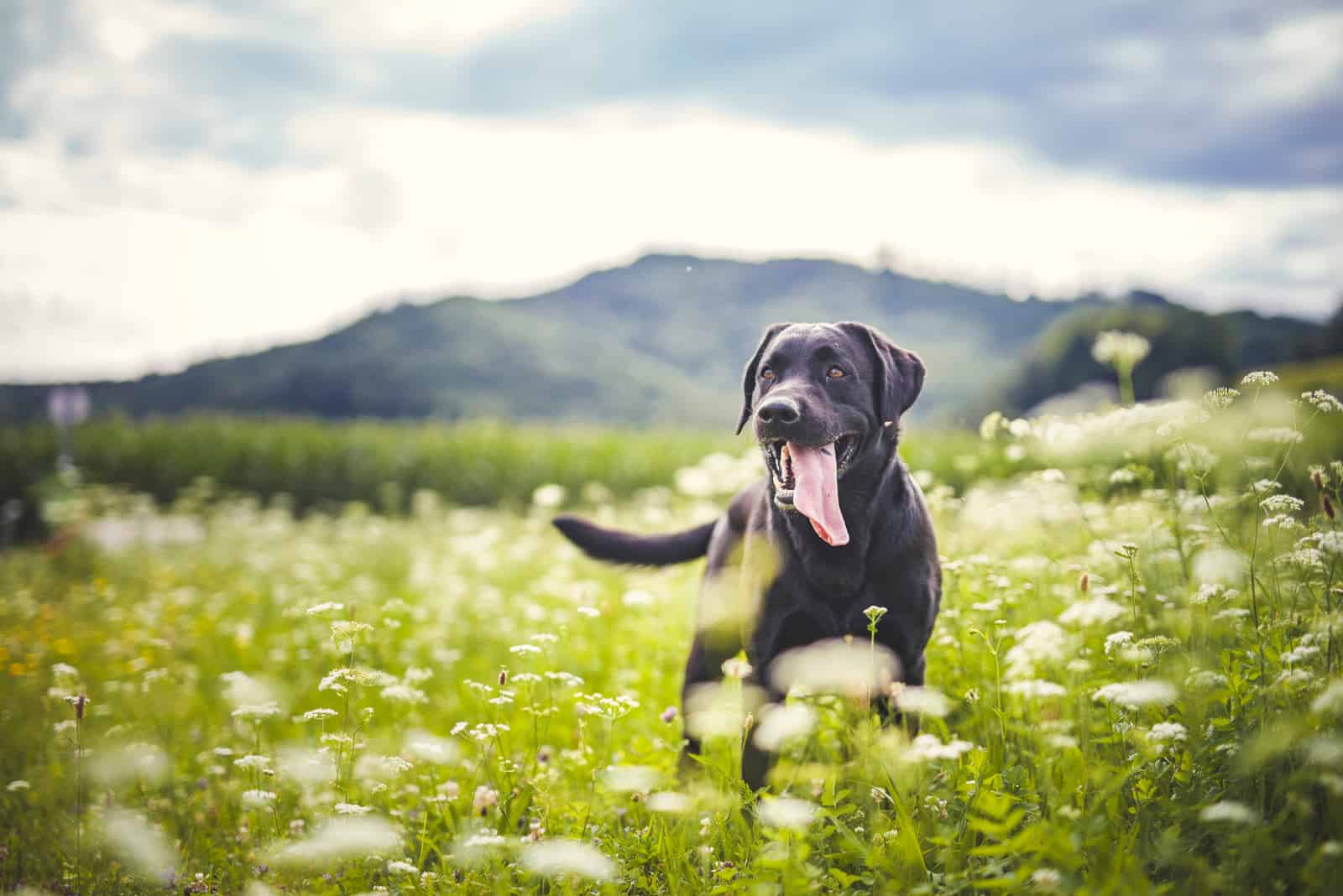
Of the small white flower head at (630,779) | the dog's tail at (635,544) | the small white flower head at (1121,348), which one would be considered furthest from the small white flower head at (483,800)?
the small white flower head at (1121,348)

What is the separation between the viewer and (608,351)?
82.9m

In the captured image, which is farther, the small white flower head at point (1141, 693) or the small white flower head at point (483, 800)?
the small white flower head at point (483, 800)

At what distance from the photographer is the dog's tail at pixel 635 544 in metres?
3.62

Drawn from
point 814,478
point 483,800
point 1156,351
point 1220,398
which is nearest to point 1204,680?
point 1220,398

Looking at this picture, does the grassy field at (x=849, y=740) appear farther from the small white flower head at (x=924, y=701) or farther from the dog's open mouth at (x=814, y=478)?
the dog's open mouth at (x=814, y=478)

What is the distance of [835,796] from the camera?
229cm

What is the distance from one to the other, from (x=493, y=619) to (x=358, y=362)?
6660 cm

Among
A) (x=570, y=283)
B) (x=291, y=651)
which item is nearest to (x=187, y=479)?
(x=291, y=651)

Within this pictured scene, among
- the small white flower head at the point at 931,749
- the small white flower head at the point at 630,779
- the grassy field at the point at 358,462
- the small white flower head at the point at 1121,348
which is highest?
the small white flower head at the point at 1121,348

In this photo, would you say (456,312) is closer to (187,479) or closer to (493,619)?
(187,479)

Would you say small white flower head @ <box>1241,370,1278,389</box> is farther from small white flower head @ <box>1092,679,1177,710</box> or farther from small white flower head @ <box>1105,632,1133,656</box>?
small white flower head @ <box>1092,679,1177,710</box>

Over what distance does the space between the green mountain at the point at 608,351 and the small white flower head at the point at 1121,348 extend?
35.8 meters

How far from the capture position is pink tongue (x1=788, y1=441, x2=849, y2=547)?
95.3 inches

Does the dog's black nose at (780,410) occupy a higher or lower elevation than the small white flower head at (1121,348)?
lower
